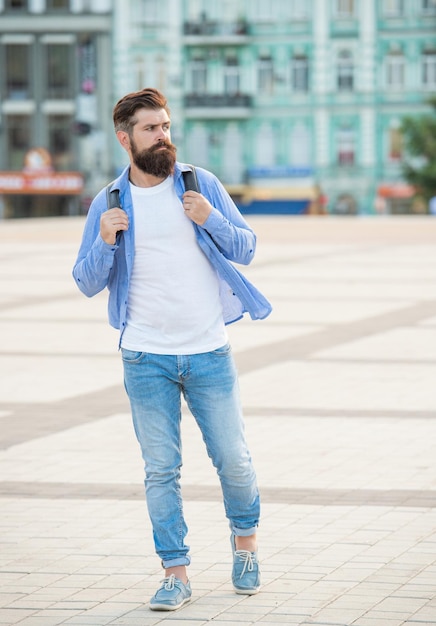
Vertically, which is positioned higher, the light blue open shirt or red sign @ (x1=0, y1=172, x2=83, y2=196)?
the light blue open shirt

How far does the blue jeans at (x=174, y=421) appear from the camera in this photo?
536 cm

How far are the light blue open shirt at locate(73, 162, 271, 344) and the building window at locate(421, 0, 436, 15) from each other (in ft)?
199

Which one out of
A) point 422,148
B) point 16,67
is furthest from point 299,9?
point 16,67

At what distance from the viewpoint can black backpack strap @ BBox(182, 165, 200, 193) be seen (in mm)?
5293

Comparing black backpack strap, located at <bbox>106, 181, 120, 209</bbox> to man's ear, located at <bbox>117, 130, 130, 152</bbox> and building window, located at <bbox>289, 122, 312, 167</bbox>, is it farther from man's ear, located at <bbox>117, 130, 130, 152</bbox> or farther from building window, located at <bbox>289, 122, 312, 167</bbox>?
building window, located at <bbox>289, 122, 312, 167</bbox>

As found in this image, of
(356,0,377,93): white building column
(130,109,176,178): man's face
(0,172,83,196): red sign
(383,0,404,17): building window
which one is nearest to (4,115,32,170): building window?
(0,172,83,196): red sign

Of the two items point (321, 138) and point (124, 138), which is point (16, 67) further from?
point (124, 138)

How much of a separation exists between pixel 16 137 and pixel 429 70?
1752cm

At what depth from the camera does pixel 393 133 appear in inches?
2584

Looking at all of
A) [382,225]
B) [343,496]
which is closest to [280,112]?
[382,225]

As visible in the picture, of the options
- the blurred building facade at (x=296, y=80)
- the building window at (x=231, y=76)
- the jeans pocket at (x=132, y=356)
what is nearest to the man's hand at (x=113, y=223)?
the jeans pocket at (x=132, y=356)

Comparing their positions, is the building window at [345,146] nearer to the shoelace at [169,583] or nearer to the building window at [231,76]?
the building window at [231,76]

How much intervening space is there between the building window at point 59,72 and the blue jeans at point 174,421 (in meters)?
61.9

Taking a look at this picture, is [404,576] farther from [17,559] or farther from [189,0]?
[189,0]
